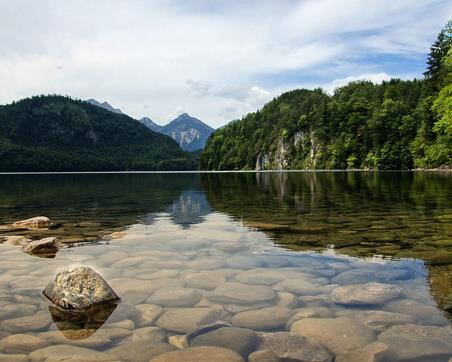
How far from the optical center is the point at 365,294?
828 cm

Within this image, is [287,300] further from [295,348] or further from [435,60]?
[435,60]

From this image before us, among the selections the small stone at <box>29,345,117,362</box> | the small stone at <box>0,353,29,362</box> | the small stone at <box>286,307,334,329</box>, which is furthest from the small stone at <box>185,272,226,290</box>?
the small stone at <box>0,353,29,362</box>

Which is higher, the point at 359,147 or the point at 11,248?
the point at 359,147

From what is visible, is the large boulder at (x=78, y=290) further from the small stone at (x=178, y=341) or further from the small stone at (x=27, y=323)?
the small stone at (x=178, y=341)

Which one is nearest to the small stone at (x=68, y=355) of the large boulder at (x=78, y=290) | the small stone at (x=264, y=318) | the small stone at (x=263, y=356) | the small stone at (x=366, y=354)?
the large boulder at (x=78, y=290)

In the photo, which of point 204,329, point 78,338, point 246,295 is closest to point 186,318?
point 204,329

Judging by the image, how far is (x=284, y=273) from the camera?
33.2ft

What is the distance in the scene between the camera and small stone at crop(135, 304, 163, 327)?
23.7ft

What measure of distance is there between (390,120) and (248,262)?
136m

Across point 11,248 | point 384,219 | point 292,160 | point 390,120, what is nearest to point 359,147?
point 390,120

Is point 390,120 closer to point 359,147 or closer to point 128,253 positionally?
point 359,147

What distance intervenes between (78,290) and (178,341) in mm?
2682

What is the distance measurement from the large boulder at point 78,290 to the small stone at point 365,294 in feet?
14.3

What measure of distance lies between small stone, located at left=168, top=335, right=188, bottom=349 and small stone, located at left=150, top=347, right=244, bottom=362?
176 millimetres
